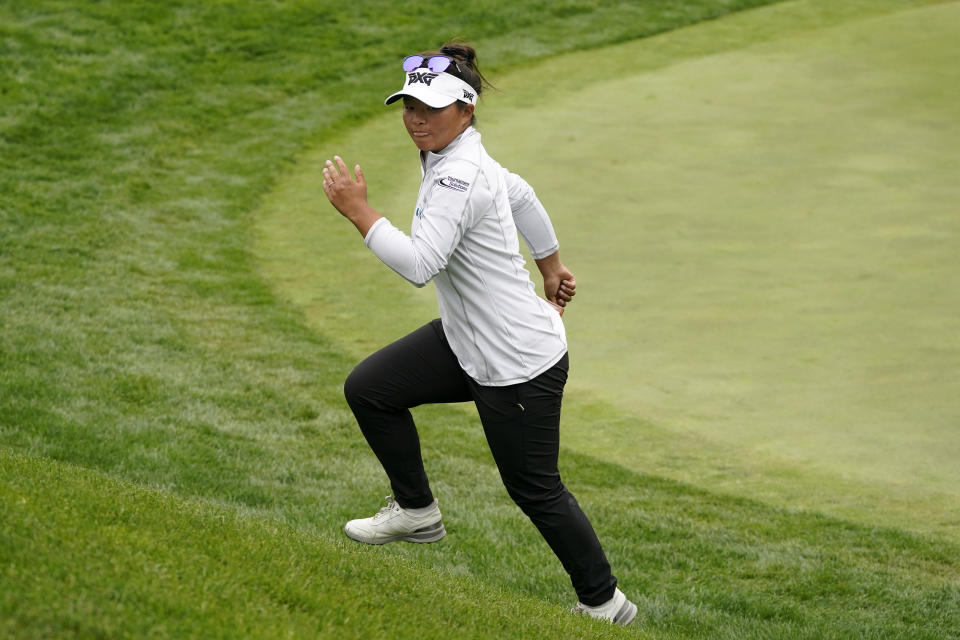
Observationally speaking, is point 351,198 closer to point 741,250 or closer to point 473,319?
point 473,319

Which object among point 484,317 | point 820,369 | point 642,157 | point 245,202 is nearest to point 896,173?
point 642,157

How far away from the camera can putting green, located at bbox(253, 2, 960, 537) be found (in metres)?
8.27

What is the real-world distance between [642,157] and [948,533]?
8411mm

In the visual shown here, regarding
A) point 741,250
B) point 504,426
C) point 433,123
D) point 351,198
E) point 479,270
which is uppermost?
point 433,123

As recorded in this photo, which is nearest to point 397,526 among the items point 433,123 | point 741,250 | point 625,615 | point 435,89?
point 625,615

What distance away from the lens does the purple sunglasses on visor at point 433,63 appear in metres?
4.89

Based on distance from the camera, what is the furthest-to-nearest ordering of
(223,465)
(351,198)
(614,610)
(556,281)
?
(223,465) < (556,281) < (614,610) < (351,198)

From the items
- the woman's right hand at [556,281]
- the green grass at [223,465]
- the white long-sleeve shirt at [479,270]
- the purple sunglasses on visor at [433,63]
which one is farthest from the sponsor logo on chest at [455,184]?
the green grass at [223,465]

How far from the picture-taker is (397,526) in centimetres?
567

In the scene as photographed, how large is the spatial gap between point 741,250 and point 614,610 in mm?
7199

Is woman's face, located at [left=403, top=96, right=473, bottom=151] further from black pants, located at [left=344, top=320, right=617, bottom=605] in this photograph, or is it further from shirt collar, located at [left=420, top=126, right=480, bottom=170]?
black pants, located at [left=344, top=320, right=617, bottom=605]

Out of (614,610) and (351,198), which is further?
(614,610)

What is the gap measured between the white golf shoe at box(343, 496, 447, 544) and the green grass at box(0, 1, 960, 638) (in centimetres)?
15

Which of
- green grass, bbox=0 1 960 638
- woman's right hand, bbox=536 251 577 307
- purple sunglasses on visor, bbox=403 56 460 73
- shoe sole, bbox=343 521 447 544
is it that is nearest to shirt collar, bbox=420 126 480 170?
purple sunglasses on visor, bbox=403 56 460 73
